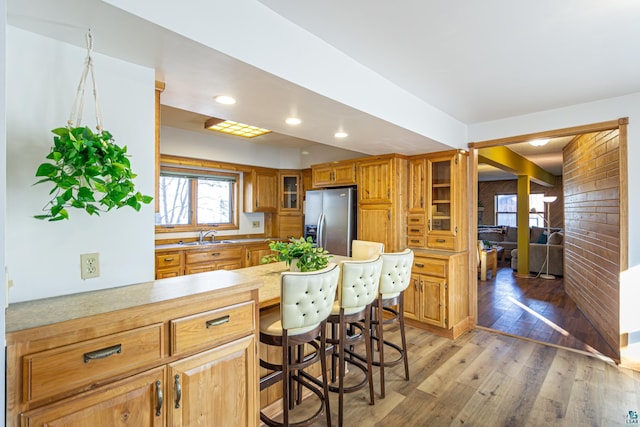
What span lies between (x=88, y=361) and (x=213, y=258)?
3.24m

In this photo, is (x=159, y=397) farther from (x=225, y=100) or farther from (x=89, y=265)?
(x=225, y=100)

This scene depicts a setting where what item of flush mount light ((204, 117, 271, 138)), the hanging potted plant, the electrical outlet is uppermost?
flush mount light ((204, 117, 271, 138))

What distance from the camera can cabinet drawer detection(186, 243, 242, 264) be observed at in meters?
4.09

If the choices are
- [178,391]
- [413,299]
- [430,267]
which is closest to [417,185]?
[430,267]

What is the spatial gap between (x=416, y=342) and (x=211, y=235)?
317 cm

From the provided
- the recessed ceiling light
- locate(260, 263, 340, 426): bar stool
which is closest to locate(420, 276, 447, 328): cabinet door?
locate(260, 263, 340, 426): bar stool

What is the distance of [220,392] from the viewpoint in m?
1.51

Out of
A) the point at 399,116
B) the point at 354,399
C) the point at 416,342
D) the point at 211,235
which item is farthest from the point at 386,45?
the point at 211,235

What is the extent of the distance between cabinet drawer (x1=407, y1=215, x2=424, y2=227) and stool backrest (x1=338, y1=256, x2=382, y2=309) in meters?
1.85

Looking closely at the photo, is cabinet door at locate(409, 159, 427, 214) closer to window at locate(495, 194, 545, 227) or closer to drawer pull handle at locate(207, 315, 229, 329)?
drawer pull handle at locate(207, 315, 229, 329)

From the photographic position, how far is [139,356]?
1246 mm

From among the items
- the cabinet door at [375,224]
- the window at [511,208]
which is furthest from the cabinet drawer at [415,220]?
the window at [511,208]

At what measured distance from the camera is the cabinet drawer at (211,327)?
136cm

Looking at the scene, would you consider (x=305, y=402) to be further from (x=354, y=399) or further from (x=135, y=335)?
(x=135, y=335)
